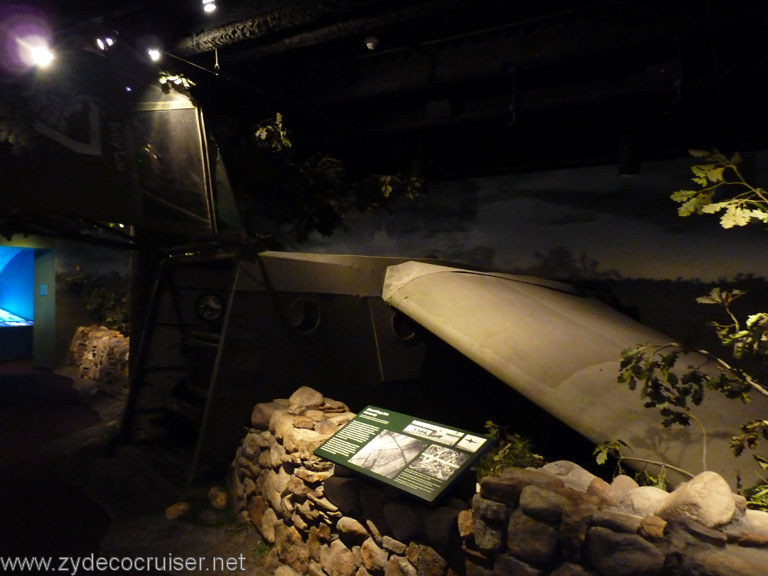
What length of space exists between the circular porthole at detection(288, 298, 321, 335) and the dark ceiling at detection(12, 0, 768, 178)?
278 centimetres

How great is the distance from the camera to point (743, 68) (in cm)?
535

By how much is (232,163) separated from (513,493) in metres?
5.91

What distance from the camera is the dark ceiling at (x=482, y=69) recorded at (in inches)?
210

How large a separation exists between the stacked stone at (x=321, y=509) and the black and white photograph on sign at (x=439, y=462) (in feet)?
0.61

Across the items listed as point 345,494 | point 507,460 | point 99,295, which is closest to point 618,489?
point 507,460

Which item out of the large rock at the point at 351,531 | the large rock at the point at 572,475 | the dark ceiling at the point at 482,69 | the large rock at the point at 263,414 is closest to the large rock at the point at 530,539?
the large rock at the point at 572,475

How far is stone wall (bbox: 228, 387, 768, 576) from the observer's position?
6.85 ft

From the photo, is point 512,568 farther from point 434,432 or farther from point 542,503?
point 434,432

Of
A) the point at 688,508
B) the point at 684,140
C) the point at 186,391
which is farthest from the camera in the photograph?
the point at 684,140

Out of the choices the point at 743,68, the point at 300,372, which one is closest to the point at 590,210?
the point at 743,68

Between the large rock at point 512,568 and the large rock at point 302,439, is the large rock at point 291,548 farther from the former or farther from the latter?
the large rock at point 512,568

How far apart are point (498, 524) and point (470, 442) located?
587 mm

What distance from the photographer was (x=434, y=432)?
11.1 feet

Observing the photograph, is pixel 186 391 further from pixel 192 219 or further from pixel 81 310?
pixel 81 310
